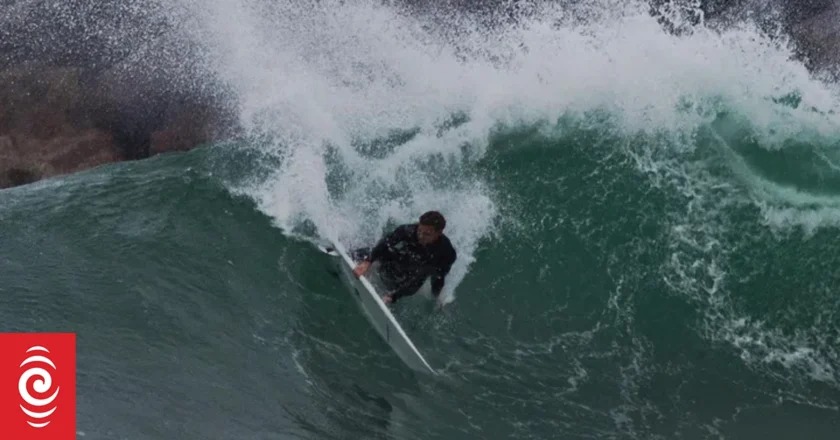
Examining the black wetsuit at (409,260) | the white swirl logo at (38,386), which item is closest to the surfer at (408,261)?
the black wetsuit at (409,260)

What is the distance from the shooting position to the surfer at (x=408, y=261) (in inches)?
410

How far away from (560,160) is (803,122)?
3.13 metres

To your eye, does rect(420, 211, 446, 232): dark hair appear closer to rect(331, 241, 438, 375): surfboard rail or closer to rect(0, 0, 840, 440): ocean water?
rect(331, 241, 438, 375): surfboard rail

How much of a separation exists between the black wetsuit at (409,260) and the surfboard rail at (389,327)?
22cm

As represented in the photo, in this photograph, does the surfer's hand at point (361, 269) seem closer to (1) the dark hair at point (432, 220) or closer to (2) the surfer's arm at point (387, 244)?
(2) the surfer's arm at point (387, 244)

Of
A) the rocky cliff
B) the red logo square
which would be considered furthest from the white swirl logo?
the rocky cliff

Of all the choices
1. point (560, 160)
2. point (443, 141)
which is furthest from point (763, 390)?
point (443, 141)

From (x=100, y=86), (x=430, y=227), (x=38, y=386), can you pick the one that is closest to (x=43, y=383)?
(x=38, y=386)

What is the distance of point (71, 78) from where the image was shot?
50.5ft

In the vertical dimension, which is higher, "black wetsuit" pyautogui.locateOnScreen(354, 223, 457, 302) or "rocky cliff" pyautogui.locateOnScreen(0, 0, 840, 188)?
"rocky cliff" pyautogui.locateOnScreen(0, 0, 840, 188)

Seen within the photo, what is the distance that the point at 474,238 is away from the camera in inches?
470

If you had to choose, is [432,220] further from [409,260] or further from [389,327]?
[389,327]

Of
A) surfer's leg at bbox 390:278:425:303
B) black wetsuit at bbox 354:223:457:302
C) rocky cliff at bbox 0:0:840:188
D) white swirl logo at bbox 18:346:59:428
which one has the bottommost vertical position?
white swirl logo at bbox 18:346:59:428

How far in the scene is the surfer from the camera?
410 inches
